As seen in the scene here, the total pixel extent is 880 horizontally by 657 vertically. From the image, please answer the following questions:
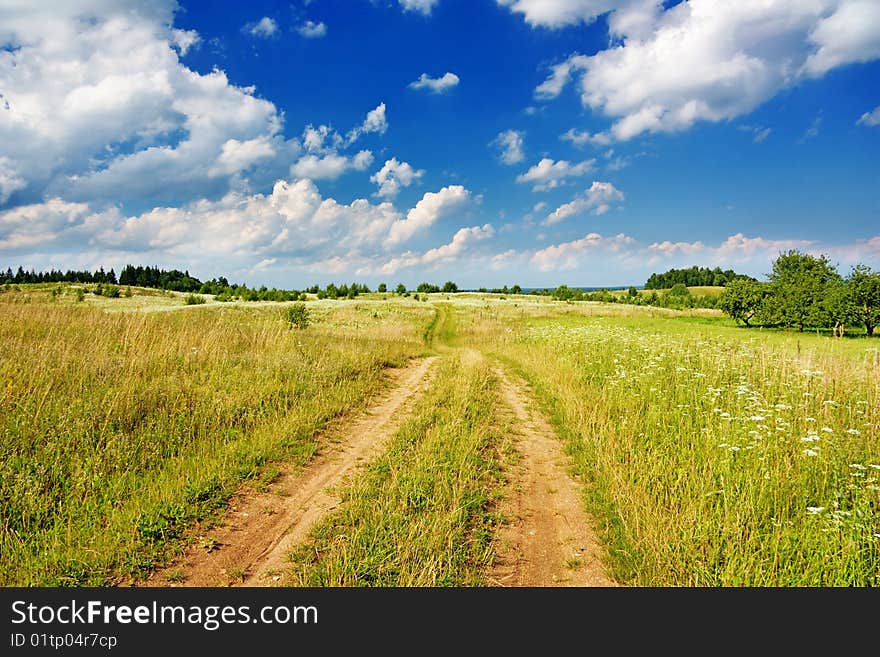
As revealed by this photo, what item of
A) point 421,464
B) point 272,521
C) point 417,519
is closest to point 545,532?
point 417,519

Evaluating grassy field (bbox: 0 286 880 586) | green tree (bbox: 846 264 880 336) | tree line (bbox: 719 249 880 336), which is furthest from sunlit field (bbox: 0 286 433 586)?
green tree (bbox: 846 264 880 336)

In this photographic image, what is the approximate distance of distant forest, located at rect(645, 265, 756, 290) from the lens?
16756 centimetres

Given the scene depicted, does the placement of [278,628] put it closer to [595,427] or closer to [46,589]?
[46,589]

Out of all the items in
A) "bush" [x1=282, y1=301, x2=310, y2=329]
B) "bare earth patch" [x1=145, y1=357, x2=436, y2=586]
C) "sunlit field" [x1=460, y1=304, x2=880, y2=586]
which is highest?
"bush" [x1=282, y1=301, x2=310, y2=329]

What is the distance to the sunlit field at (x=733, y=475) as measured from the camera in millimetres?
4320

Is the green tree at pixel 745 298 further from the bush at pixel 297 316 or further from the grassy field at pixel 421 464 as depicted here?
the bush at pixel 297 316

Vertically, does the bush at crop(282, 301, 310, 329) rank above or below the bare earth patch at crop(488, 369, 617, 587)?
above

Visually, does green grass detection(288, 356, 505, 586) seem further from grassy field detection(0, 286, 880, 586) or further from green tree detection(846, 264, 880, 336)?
green tree detection(846, 264, 880, 336)

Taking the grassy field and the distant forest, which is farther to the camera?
the distant forest

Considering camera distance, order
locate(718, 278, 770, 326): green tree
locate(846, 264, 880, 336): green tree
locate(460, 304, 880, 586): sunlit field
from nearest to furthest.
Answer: locate(460, 304, 880, 586): sunlit field, locate(846, 264, 880, 336): green tree, locate(718, 278, 770, 326): green tree

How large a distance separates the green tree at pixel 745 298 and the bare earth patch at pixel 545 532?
163 feet

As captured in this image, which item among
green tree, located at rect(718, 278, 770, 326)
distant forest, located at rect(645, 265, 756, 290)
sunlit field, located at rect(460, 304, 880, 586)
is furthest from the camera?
distant forest, located at rect(645, 265, 756, 290)

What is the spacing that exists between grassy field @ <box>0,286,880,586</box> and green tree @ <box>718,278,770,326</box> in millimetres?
41517

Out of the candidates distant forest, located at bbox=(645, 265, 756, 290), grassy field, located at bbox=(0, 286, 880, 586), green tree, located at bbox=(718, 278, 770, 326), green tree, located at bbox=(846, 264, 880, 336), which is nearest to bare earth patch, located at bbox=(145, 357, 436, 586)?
grassy field, located at bbox=(0, 286, 880, 586)
